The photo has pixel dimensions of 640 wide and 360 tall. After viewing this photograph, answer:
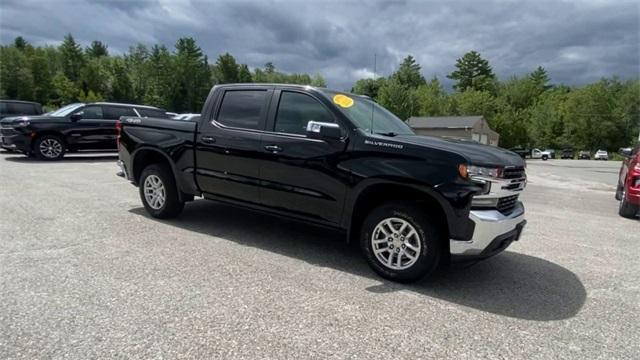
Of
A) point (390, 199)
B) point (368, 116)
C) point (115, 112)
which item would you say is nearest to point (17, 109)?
point (115, 112)

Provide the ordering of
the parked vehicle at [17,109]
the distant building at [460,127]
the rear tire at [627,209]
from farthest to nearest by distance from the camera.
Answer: the distant building at [460,127]
the parked vehicle at [17,109]
the rear tire at [627,209]

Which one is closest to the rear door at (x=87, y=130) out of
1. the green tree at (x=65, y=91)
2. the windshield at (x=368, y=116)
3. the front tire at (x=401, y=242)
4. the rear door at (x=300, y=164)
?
the rear door at (x=300, y=164)

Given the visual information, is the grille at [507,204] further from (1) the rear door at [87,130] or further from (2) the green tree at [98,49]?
(2) the green tree at [98,49]

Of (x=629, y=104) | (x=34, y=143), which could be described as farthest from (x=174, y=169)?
(x=629, y=104)

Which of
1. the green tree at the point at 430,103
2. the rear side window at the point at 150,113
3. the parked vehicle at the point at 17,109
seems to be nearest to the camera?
the rear side window at the point at 150,113

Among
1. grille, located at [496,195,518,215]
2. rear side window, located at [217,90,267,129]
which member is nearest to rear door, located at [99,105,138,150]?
rear side window, located at [217,90,267,129]

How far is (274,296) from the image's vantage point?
11.8 feet

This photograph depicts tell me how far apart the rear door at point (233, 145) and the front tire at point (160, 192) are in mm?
602

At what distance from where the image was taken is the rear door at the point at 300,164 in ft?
14.2

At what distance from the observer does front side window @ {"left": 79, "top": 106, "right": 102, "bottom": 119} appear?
1288cm

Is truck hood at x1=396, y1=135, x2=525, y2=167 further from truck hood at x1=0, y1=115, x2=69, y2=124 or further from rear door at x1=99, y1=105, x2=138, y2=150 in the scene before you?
truck hood at x1=0, y1=115, x2=69, y2=124

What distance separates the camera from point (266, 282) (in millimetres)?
3898

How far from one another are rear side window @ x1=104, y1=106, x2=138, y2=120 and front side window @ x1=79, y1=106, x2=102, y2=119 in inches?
6.6

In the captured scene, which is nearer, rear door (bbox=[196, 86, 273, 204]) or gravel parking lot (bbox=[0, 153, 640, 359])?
gravel parking lot (bbox=[0, 153, 640, 359])
